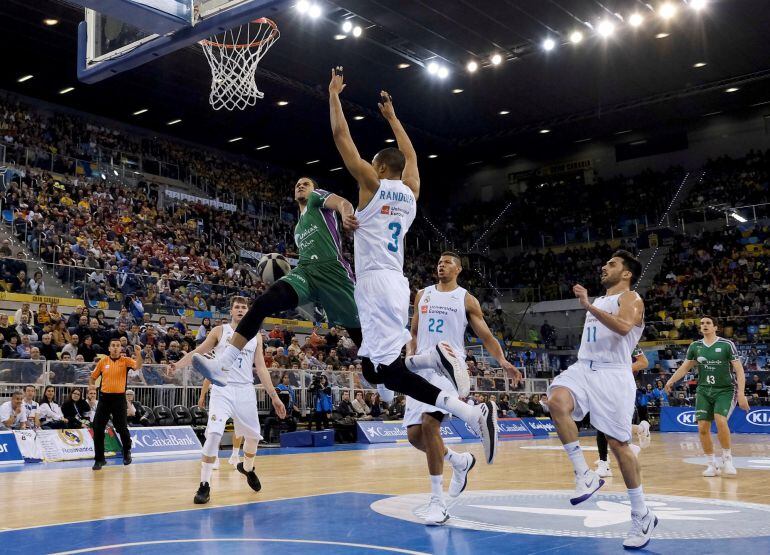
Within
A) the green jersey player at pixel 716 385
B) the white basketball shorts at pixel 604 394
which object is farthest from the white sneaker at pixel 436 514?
the green jersey player at pixel 716 385

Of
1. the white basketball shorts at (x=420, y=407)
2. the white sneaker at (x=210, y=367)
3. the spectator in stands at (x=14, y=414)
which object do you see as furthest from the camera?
the spectator in stands at (x=14, y=414)

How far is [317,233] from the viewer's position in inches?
256

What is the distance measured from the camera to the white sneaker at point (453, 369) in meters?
5.65

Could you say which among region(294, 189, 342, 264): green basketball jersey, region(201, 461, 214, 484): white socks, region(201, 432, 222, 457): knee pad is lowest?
region(201, 461, 214, 484): white socks

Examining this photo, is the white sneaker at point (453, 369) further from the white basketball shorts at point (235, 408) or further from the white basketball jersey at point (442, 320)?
the white basketball shorts at point (235, 408)

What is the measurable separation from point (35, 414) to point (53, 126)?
16.3m

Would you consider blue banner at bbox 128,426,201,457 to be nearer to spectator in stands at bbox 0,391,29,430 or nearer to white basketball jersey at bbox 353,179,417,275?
spectator in stands at bbox 0,391,29,430

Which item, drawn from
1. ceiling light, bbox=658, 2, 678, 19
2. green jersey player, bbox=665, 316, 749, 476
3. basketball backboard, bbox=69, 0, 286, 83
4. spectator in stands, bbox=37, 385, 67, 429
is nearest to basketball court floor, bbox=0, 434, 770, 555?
green jersey player, bbox=665, 316, 749, 476

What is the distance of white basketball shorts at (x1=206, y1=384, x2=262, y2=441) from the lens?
830 cm

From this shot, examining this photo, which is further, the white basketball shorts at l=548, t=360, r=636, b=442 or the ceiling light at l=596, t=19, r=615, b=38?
the ceiling light at l=596, t=19, r=615, b=38

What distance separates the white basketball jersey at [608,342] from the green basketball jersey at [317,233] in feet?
7.10

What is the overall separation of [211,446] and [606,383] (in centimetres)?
416

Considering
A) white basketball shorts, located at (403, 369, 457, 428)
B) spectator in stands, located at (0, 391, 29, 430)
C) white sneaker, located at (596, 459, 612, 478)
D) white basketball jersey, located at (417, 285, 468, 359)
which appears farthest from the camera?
spectator in stands, located at (0, 391, 29, 430)

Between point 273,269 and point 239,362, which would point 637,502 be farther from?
point 239,362
